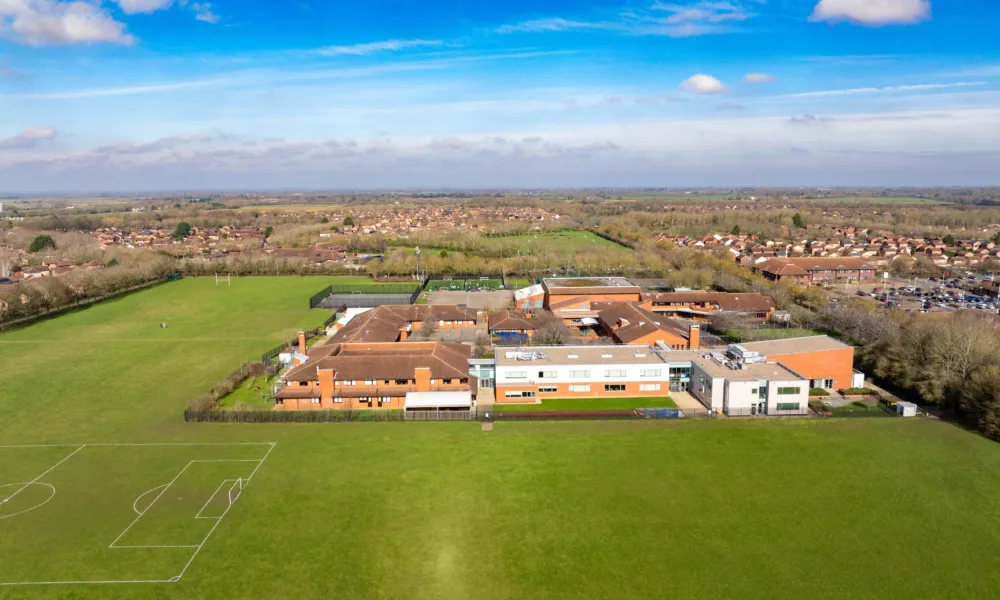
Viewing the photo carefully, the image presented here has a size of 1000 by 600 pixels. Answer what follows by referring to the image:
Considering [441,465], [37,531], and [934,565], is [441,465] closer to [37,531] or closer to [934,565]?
[37,531]

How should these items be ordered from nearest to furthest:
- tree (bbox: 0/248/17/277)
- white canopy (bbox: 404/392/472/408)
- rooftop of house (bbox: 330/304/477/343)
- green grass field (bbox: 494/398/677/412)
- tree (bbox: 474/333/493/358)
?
white canopy (bbox: 404/392/472/408)
green grass field (bbox: 494/398/677/412)
tree (bbox: 474/333/493/358)
rooftop of house (bbox: 330/304/477/343)
tree (bbox: 0/248/17/277)

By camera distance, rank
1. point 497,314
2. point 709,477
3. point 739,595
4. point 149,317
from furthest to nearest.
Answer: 1. point 149,317
2. point 497,314
3. point 709,477
4. point 739,595

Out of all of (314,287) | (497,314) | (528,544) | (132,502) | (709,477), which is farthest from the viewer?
(314,287)

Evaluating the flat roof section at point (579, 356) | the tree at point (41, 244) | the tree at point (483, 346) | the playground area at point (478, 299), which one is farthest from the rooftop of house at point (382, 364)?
the tree at point (41, 244)

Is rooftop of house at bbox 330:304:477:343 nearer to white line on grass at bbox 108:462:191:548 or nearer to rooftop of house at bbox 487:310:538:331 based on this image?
rooftop of house at bbox 487:310:538:331

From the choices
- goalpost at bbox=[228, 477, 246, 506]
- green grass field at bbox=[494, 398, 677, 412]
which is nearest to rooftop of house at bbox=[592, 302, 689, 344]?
green grass field at bbox=[494, 398, 677, 412]

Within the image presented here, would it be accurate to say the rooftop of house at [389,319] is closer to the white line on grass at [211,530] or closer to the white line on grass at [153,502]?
the white line on grass at [211,530]

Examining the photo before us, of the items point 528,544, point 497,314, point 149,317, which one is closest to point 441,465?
point 528,544
